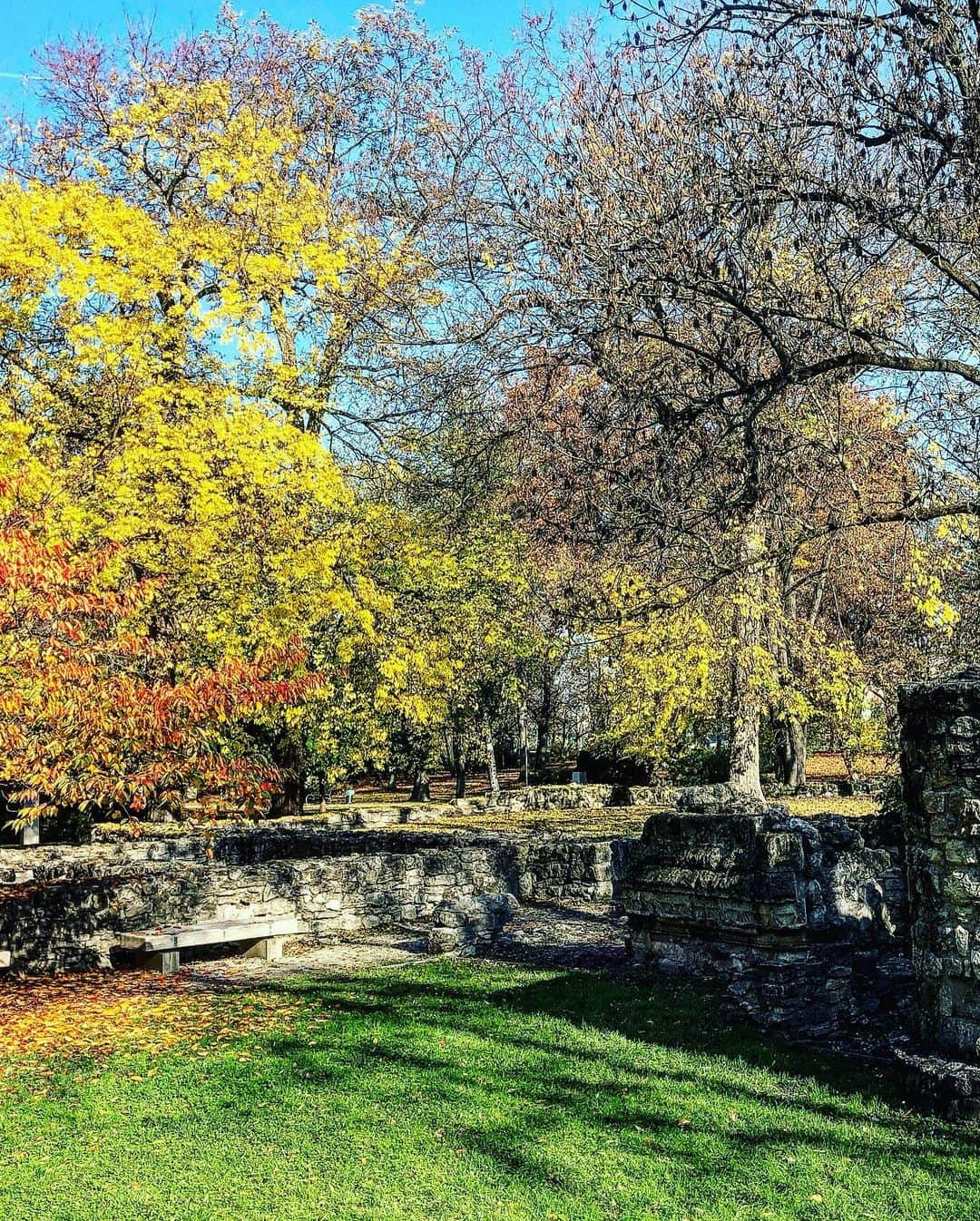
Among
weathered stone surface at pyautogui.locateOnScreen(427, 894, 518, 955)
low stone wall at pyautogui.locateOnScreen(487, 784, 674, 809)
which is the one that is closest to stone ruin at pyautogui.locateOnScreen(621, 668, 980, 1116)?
weathered stone surface at pyautogui.locateOnScreen(427, 894, 518, 955)

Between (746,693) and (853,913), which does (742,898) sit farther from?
(746,693)

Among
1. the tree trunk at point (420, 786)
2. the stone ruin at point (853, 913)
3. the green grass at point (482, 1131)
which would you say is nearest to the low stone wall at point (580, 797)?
the tree trunk at point (420, 786)

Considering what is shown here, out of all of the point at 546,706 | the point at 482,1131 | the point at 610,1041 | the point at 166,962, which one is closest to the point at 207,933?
the point at 166,962

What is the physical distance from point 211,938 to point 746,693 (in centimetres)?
1145

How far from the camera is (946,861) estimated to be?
627cm

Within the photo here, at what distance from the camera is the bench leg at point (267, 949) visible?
1138cm

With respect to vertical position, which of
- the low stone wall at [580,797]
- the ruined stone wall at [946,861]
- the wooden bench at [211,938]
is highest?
the ruined stone wall at [946,861]

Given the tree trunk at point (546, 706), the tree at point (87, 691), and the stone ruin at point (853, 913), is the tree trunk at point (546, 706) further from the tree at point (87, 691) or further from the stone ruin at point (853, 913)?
the tree at point (87, 691)

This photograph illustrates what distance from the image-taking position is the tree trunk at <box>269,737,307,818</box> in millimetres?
23578

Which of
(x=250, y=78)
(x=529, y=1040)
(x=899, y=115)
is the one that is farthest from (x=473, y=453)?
(x=250, y=78)

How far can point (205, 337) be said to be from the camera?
1602 centimetres

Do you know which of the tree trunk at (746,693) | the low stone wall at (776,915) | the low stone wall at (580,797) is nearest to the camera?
the low stone wall at (776,915)

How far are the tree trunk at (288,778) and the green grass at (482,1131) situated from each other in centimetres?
1315

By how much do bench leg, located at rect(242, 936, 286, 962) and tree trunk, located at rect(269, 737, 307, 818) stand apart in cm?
860
